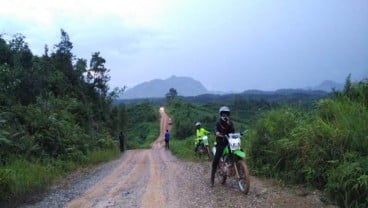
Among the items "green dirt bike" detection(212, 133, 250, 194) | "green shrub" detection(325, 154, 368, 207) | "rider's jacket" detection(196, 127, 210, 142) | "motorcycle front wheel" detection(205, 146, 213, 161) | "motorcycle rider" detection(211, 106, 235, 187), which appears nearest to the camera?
"green shrub" detection(325, 154, 368, 207)

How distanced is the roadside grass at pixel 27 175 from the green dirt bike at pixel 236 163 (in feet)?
17.5

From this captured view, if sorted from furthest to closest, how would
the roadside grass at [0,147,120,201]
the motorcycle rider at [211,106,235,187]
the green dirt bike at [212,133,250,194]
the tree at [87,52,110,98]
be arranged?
the tree at [87,52,110,98], the motorcycle rider at [211,106,235,187], the roadside grass at [0,147,120,201], the green dirt bike at [212,133,250,194]

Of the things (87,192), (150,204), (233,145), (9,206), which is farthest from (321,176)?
(9,206)

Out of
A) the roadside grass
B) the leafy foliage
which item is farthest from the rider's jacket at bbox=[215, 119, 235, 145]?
the roadside grass

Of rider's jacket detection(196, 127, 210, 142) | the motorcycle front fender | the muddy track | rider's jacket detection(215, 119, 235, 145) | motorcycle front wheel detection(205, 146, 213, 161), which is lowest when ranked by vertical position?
motorcycle front wheel detection(205, 146, 213, 161)

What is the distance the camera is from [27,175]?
41.8 feet

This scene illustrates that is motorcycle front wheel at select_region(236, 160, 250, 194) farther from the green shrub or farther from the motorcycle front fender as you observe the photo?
the green shrub

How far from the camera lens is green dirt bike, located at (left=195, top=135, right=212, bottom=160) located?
21.7 meters

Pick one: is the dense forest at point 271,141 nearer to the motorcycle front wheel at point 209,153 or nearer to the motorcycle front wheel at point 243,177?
the motorcycle front wheel at point 243,177

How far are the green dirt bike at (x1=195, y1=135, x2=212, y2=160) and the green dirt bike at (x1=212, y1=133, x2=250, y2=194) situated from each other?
389 inches

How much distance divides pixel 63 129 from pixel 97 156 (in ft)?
16.8

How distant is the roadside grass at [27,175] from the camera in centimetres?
1102

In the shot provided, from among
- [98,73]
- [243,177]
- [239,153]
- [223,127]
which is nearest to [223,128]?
[223,127]

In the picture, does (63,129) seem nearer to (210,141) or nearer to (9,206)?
(210,141)
